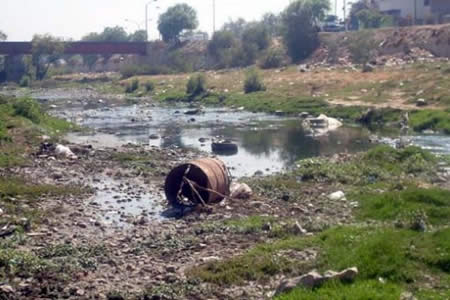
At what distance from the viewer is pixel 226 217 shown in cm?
1564

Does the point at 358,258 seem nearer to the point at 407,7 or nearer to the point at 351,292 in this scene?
the point at 351,292

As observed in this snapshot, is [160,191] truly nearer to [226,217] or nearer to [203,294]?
[226,217]

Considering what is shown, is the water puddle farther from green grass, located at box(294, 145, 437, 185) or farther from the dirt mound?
the dirt mound

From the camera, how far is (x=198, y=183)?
1736cm

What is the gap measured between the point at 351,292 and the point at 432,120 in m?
24.6

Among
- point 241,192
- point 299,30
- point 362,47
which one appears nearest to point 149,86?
point 299,30

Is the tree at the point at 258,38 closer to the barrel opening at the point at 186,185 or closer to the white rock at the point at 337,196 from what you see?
the white rock at the point at 337,196

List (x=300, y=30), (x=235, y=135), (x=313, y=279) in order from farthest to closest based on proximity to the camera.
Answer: (x=300, y=30) < (x=235, y=135) < (x=313, y=279)

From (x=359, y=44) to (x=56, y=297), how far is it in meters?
55.6

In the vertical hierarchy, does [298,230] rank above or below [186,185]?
below

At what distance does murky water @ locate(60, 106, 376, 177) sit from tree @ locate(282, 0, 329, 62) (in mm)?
26044

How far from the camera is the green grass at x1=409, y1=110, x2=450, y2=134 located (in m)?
32.2

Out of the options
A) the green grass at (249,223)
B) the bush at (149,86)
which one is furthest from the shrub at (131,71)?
the green grass at (249,223)

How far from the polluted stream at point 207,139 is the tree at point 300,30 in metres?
24.5
